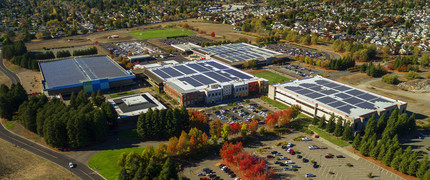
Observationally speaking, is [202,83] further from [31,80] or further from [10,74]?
[10,74]

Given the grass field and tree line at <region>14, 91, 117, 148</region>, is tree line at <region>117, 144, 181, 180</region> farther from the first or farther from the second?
the grass field

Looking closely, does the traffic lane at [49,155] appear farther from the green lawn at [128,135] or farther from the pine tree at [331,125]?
the pine tree at [331,125]

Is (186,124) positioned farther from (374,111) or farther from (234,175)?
(374,111)

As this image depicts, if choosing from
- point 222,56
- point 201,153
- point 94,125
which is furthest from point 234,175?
point 222,56

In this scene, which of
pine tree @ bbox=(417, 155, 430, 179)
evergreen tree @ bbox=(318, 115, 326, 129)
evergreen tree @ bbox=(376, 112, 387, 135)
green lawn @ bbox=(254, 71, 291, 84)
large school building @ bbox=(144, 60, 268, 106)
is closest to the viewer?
pine tree @ bbox=(417, 155, 430, 179)

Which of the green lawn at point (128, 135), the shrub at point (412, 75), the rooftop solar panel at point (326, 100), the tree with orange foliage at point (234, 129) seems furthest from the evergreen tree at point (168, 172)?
the shrub at point (412, 75)

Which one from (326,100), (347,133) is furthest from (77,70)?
(347,133)

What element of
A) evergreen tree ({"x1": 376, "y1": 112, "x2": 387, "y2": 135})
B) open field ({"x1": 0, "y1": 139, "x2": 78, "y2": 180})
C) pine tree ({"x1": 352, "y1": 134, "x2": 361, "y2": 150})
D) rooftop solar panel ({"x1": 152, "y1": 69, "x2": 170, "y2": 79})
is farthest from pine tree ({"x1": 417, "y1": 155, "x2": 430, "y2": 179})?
rooftop solar panel ({"x1": 152, "y1": 69, "x2": 170, "y2": 79})
